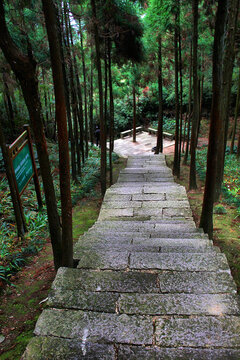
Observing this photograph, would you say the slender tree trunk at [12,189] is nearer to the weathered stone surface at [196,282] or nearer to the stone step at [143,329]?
the stone step at [143,329]

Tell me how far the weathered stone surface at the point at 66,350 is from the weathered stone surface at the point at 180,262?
1.00m

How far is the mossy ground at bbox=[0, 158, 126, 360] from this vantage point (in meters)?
2.64

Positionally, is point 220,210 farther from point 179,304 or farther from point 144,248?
point 179,304

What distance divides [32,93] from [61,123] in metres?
0.38

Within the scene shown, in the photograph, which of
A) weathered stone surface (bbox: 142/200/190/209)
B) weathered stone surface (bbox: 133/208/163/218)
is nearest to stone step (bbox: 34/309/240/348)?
weathered stone surface (bbox: 133/208/163/218)

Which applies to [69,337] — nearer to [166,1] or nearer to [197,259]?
[197,259]

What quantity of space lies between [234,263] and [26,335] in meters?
3.17

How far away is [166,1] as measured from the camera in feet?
24.2

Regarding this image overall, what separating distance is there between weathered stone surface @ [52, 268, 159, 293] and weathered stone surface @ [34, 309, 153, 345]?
0.96 ft

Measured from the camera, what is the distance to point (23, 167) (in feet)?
16.7

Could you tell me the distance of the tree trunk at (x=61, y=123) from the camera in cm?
231

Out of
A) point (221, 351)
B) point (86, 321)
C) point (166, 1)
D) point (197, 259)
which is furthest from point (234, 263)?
point (166, 1)

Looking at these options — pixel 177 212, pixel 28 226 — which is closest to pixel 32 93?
pixel 28 226

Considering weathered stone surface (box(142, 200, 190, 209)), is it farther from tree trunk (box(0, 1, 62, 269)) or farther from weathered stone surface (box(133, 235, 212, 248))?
tree trunk (box(0, 1, 62, 269))
